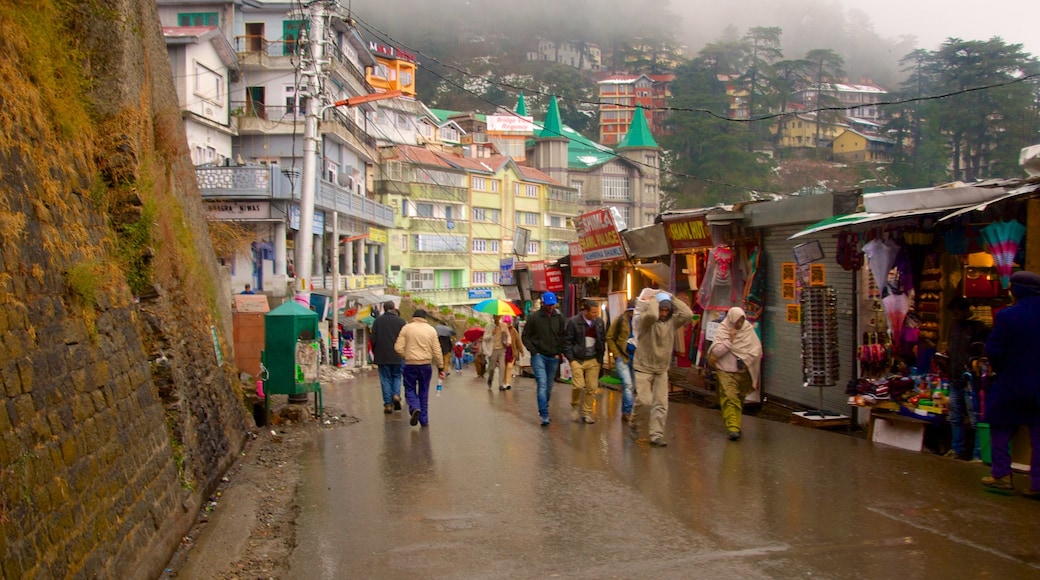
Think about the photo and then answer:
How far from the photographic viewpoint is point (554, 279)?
1080 inches

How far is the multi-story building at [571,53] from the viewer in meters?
172

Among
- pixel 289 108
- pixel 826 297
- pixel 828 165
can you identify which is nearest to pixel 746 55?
pixel 828 165

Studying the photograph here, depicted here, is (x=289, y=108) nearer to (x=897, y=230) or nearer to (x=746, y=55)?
(x=897, y=230)

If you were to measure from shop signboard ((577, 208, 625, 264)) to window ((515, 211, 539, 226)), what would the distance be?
5303 cm

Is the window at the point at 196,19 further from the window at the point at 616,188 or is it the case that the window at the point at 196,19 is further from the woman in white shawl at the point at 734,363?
the window at the point at 616,188

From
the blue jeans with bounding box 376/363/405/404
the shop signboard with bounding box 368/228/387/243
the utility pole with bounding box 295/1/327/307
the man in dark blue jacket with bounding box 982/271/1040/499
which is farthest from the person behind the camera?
the shop signboard with bounding box 368/228/387/243

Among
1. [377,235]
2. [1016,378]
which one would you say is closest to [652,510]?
[1016,378]

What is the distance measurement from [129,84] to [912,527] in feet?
27.2

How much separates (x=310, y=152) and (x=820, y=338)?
1222cm

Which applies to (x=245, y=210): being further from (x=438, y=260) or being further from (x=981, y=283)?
(x=438, y=260)

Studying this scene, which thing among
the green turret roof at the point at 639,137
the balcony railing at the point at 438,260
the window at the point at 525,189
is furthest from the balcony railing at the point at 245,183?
the green turret roof at the point at 639,137

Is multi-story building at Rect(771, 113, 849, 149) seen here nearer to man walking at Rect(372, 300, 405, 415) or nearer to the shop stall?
man walking at Rect(372, 300, 405, 415)

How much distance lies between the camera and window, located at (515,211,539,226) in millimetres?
76312

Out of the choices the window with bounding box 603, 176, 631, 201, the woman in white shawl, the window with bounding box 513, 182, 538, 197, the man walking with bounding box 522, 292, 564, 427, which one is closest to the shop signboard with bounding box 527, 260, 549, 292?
the man walking with bounding box 522, 292, 564, 427
